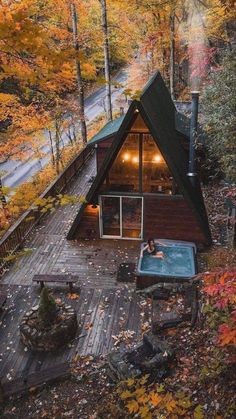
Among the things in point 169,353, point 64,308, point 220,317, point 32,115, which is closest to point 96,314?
point 64,308

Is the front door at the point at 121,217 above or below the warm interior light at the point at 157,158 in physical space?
below

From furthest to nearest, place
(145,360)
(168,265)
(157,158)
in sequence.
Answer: (157,158), (168,265), (145,360)

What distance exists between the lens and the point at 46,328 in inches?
349

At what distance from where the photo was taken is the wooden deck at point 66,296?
8.62 m

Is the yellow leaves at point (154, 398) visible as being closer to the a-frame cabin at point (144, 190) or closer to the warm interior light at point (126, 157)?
the a-frame cabin at point (144, 190)

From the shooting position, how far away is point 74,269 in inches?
472

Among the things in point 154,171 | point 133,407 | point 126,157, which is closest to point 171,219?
point 154,171

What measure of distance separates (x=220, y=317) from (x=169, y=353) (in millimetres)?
1320

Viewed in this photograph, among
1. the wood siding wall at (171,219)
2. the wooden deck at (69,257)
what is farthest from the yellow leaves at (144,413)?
the wood siding wall at (171,219)

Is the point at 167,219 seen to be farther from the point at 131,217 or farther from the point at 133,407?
the point at 133,407

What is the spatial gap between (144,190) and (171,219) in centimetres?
145

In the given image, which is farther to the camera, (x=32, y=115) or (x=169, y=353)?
(x=32, y=115)

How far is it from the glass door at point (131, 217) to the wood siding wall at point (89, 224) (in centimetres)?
102

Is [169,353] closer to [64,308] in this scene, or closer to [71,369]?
[71,369]
